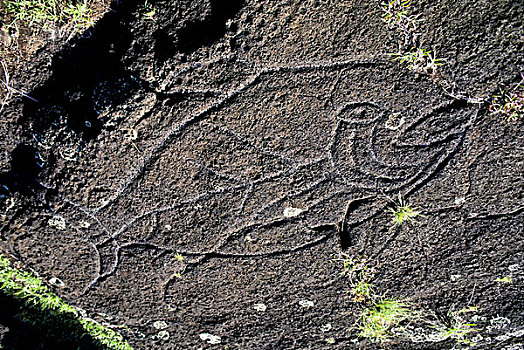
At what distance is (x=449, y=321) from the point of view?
2643mm

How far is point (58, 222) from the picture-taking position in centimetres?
244

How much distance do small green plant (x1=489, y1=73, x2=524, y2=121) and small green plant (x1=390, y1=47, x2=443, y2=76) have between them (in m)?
0.37

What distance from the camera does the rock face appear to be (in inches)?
86.0

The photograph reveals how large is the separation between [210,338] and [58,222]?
1.24 metres

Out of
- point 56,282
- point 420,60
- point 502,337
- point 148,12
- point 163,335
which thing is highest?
point 148,12

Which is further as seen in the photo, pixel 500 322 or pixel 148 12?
pixel 500 322

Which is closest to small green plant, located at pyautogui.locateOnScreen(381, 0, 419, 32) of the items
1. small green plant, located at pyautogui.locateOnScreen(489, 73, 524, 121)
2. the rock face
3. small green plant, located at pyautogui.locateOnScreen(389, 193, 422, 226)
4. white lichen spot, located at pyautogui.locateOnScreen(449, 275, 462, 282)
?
the rock face

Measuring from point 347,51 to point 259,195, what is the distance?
3.09ft

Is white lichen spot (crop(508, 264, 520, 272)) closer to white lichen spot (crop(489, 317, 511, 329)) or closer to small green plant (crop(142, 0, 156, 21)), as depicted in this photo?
white lichen spot (crop(489, 317, 511, 329))

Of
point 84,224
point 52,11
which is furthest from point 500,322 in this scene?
point 52,11

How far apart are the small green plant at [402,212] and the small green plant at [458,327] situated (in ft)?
2.48

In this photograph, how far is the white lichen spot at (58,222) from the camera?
7.98 feet

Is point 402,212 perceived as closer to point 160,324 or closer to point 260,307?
point 260,307

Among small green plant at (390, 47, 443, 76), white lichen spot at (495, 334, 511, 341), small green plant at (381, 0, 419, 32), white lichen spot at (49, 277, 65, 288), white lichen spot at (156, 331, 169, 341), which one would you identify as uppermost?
small green plant at (381, 0, 419, 32)
